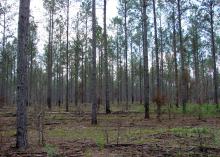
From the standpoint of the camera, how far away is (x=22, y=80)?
9539mm

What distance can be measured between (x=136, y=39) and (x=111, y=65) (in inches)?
460

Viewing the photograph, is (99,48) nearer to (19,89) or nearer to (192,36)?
(192,36)

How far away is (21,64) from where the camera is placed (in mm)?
9555

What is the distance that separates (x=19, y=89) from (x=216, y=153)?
5480mm

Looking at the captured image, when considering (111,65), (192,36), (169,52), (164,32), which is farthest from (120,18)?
(111,65)

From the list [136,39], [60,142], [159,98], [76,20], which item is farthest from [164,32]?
[60,142]

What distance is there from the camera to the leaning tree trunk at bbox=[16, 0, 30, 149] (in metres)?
9.47

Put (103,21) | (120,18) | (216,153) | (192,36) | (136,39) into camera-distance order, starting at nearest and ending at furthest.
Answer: (216,153), (103,21), (192,36), (120,18), (136,39)

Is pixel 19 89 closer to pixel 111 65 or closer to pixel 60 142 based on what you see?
pixel 60 142

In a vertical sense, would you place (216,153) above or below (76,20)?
below

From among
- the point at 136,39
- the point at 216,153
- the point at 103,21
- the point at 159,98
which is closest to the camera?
the point at 216,153

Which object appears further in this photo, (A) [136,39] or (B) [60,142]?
(A) [136,39]

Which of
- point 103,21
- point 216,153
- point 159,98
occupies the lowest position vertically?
point 216,153

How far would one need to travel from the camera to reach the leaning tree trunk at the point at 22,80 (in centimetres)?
947
